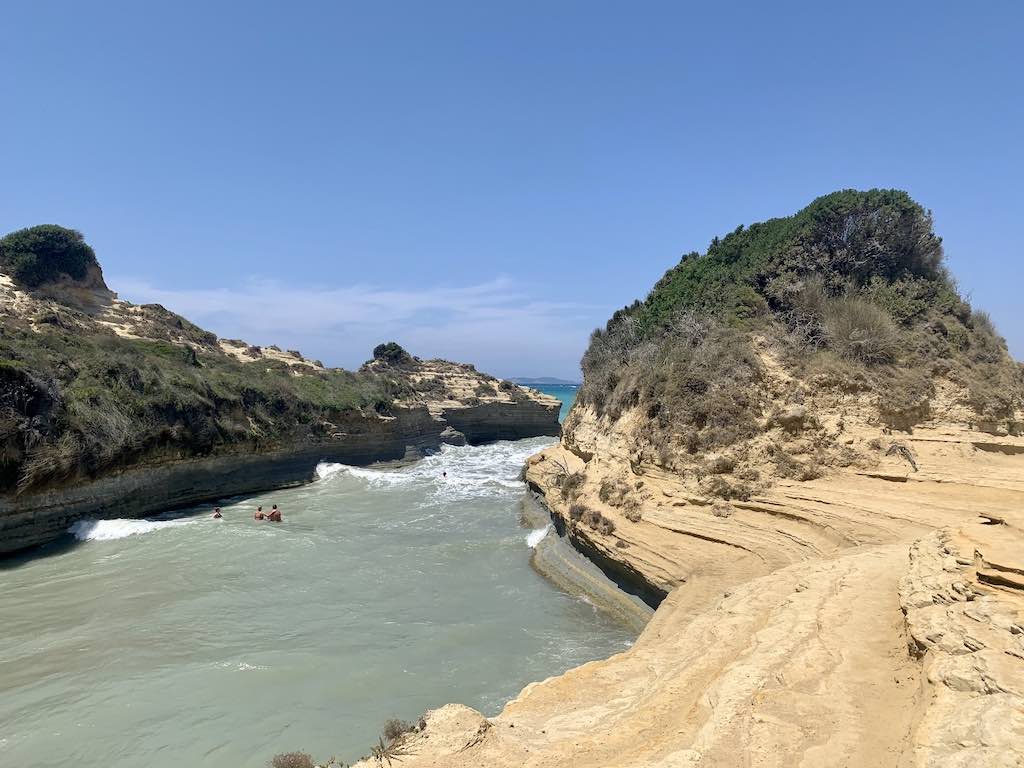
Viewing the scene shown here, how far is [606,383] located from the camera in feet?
59.8

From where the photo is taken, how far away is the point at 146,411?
19.8 metres

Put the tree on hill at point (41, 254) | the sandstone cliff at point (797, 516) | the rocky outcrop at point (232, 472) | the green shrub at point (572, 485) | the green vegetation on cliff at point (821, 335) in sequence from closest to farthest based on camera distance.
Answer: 1. the sandstone cliff at point (797, 516)
2. the green vegetation on cliff at point (821, 335)
3. the green shrub at point (572, 485)
4. the rocky outcrop at point (232, 472)
5. the tree on hill at point (41, 254)

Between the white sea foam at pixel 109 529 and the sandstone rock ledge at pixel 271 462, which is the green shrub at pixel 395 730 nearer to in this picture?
the white sea foam at pixel 109 529

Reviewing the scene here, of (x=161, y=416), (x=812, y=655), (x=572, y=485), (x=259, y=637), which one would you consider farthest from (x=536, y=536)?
(x=161, y=416)

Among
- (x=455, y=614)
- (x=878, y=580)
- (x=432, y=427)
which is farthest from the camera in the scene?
(x=432, y=427)

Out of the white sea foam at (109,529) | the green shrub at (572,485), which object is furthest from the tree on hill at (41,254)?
the green shrub at (572,485)

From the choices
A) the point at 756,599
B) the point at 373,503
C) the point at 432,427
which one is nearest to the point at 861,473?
the point at 756,599

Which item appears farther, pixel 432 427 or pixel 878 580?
pixel 432 427

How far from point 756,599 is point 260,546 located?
42.2 feet

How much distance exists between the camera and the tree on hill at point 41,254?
29.6 meters

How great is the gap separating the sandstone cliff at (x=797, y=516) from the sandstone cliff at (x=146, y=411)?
13.3 m

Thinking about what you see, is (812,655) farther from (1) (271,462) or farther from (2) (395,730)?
(1) (271,462)

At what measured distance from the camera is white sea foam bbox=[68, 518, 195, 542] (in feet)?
52.4

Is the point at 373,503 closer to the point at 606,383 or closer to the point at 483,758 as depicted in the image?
the point at 606,383
